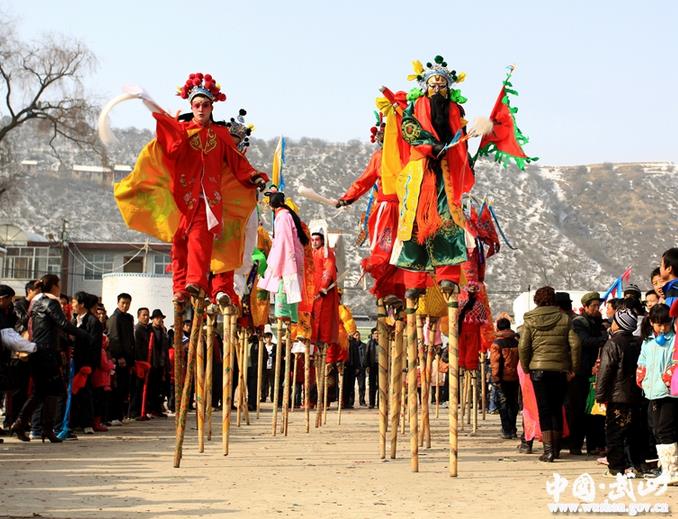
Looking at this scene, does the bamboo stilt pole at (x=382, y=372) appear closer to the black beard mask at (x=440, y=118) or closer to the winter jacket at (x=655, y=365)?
the black beard mask at (x=440, y=118)

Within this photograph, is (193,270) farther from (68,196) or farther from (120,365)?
(68,196)

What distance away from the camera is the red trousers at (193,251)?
1056 centimetres

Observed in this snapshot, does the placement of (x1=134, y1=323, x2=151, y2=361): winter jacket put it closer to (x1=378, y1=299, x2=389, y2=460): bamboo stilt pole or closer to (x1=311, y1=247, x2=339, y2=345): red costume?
(x1=311, y1=247, x2=339, y2=345): red costume

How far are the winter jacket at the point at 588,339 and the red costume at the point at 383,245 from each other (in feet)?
9.16

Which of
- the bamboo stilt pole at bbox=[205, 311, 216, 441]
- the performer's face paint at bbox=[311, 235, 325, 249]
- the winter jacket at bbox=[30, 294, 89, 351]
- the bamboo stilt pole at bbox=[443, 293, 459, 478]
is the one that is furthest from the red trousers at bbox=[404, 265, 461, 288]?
the performer's face paint at bbox=[311, 235, 325, 249]

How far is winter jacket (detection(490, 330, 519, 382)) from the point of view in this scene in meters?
15.8

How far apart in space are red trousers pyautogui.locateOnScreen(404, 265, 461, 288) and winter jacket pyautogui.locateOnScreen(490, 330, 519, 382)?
495 cm

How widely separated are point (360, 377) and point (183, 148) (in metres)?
21.0

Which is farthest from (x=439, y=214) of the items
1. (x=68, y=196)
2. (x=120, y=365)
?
(x=68, y=196)

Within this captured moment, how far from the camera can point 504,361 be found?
15852 mm

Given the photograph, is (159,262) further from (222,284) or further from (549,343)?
(222,284)

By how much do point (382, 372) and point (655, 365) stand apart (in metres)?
2.98

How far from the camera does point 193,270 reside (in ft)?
34.6

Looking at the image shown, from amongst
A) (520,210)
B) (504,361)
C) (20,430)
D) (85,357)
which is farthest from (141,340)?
(520,210)
